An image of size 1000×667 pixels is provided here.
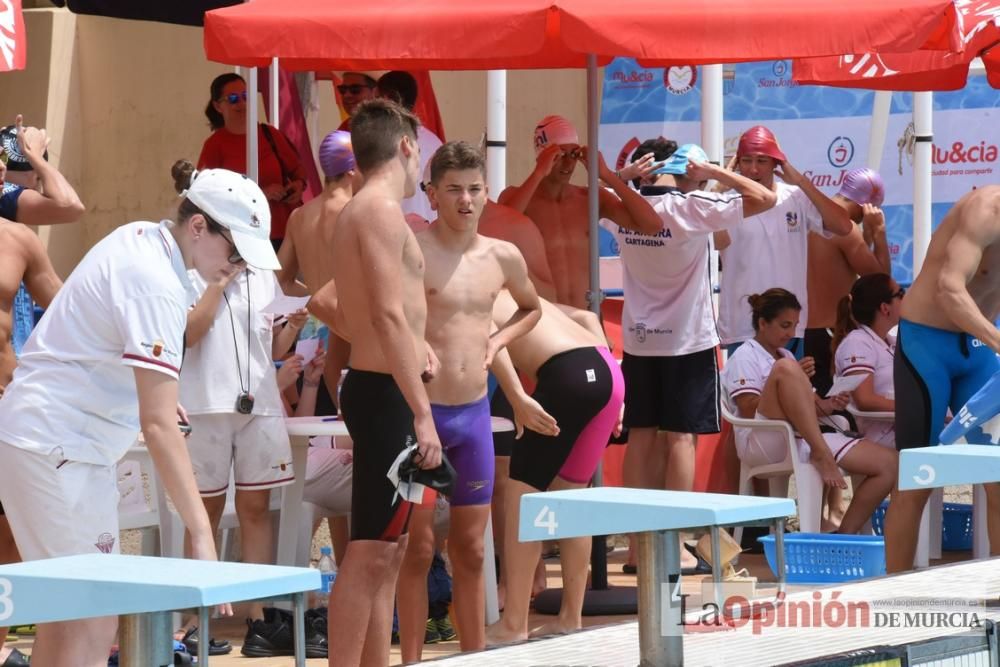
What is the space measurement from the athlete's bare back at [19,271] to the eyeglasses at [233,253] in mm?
1688

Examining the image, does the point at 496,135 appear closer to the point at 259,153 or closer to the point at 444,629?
the point at 259,153

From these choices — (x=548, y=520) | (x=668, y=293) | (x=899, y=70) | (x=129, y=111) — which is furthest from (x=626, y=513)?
(x=129, y=111)

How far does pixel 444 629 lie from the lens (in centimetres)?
604

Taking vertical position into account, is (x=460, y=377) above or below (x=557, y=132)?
below

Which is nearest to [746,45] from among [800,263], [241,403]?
[241,403]

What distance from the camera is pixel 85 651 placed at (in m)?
3.65

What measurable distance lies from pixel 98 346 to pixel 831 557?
3.59m

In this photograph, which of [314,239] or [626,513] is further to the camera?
[314,239]

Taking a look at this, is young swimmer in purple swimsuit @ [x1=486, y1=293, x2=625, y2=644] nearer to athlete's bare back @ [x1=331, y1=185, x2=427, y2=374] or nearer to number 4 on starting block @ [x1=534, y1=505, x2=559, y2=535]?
athlete's bare back @ [x1=331, y1=185, x2=427, y2=374]

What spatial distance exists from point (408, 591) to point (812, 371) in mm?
3240

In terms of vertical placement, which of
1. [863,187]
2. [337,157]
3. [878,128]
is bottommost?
[337,157]

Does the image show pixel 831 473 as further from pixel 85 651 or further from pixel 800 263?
pixel 85 651

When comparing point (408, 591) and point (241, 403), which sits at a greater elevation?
point (241, 403)

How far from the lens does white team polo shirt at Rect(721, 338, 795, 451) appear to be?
25.2ft
